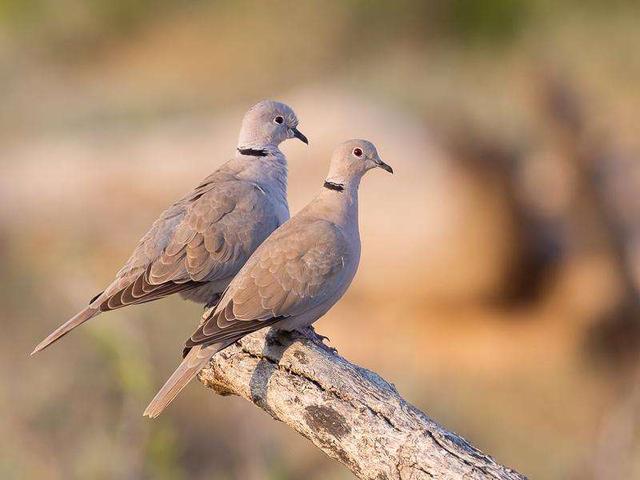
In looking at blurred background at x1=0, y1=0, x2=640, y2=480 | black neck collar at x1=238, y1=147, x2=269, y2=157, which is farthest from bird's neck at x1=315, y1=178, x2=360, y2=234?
blurred background at x1=0, y1=0, x2=640, y2=480

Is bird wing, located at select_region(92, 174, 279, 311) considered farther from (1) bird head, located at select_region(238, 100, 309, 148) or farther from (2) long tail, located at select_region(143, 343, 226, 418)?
(2) long tail, located at select_region(143, 343, 226, 418)

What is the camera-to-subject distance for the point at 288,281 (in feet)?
15.7

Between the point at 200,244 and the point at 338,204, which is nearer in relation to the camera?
the point at 338,204

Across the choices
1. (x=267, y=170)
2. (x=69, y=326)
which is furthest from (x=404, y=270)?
(x=69, y=326)

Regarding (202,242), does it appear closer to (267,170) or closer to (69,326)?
(267,170)

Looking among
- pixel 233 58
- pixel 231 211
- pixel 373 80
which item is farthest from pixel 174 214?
Answer: pixel 233 58

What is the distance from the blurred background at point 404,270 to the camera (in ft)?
28.9

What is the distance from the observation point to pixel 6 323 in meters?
10.6

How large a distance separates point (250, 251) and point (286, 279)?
0.65 m

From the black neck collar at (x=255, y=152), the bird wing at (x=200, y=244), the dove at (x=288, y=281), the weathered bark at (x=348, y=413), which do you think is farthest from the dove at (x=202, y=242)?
the weathered bark at (x=348, y=413)

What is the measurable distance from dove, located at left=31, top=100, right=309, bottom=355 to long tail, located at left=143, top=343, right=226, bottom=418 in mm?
686

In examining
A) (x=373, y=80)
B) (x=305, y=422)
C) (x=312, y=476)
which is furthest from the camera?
(x=373, y=80)

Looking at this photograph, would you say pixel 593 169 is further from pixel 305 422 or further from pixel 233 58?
pixel 233 58

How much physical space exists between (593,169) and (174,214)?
867 centimetres
